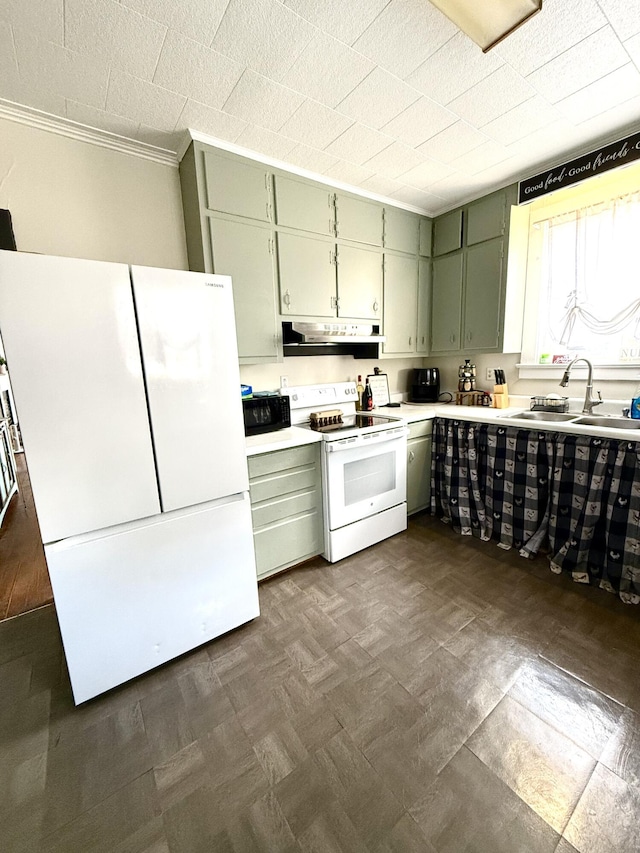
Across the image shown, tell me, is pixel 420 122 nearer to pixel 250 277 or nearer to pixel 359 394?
pixel 250 277

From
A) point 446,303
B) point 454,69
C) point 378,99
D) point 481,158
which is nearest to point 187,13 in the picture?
point 378,99

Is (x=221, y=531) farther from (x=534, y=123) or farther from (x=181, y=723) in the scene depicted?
(x=534, y=123)

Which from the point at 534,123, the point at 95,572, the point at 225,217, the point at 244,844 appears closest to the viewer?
A: the point at 244,844

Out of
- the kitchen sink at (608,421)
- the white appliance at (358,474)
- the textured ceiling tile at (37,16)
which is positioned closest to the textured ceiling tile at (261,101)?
the textured ceiling tile at (37,16)

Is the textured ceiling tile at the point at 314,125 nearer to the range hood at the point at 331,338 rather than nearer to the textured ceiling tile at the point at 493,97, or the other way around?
the textured ceiling tile at the point at 493,97

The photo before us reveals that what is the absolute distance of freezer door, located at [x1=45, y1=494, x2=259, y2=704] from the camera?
1.32 metres

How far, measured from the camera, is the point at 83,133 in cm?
184

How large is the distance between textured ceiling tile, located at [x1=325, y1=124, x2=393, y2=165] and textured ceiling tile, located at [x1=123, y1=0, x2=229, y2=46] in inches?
34.0

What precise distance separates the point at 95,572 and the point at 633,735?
2044 millimetres

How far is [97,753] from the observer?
1214 mm

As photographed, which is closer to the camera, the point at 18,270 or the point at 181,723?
the point at 18,270

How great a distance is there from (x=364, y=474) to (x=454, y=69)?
6.89ft

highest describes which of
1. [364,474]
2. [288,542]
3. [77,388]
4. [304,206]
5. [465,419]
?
[304,206]

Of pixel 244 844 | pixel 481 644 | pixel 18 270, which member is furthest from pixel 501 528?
pixel 18 270
